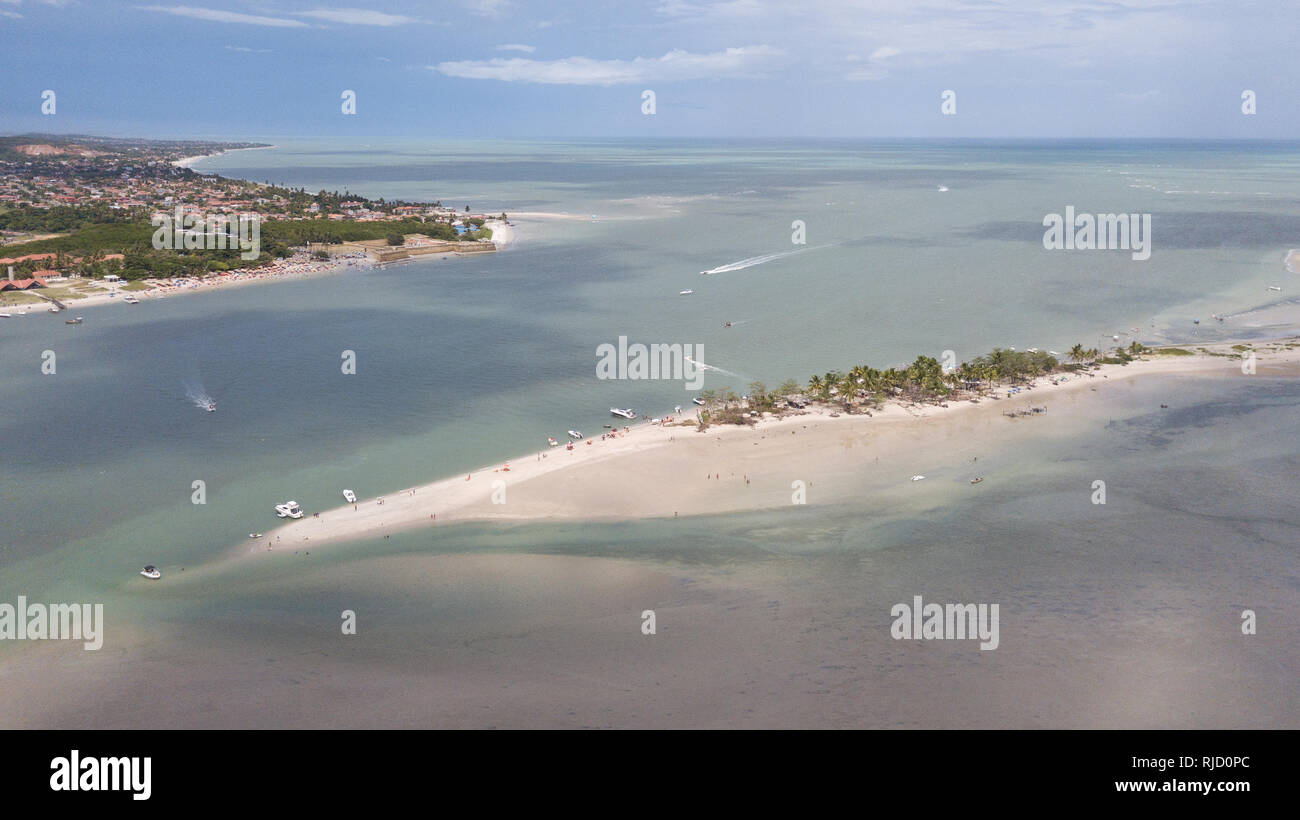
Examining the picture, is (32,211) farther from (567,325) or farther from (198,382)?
(567,325)

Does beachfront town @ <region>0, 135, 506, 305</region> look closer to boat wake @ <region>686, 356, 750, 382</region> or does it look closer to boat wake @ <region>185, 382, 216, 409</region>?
boat wake @ <region>185, 382, 216, 409</region>

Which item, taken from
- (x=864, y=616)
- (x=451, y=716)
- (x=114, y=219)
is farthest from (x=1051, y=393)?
Result: (x=114, y=219)

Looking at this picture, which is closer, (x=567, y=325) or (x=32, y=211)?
(x=567, y=325)

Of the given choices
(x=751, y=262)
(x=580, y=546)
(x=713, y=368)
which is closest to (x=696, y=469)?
(x=580, y=546)

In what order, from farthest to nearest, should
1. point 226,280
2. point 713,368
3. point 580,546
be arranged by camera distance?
point 226,280
point 713,368
point 580,546

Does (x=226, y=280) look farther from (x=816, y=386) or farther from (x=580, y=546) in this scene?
(x=580, y=546)

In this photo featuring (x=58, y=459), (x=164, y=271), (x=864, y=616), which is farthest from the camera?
(x=164, y=271)
